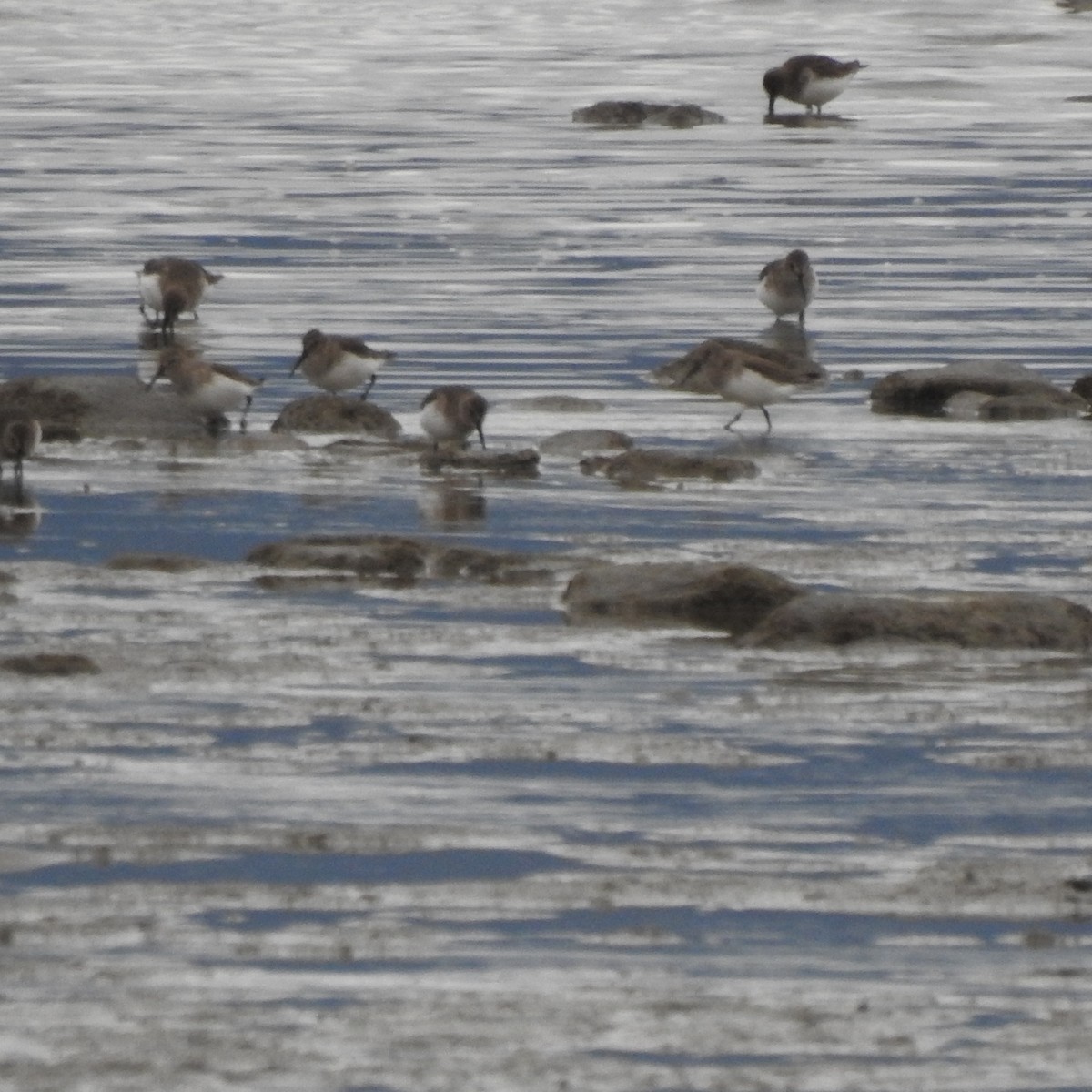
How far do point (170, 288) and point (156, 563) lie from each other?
809cm

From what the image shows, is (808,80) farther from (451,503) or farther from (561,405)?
(451,503)

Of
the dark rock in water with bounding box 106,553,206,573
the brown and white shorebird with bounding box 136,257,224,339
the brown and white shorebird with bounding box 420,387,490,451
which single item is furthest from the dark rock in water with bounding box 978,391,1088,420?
the dark rock in water with bounding box 106,553,206,573

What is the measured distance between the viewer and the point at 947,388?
1655 cm

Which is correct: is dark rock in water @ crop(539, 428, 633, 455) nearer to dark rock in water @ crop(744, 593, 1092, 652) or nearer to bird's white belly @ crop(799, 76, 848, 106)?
dark rock in water @ crop(744, 593, 1092, 652)

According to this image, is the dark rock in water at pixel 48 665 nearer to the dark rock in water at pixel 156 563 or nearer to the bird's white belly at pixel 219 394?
the dark rock in water at pixel 156 563

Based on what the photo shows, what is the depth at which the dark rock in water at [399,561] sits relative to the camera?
453 inches

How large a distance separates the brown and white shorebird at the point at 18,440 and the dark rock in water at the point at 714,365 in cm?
369

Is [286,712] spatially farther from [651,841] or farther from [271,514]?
[271,514]

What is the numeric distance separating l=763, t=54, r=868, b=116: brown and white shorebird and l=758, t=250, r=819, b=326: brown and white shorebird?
1938 cm

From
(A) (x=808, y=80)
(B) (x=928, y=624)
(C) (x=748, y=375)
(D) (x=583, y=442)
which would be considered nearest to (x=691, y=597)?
(B) (x=928, y=624)

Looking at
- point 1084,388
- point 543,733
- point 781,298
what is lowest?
point 543,733

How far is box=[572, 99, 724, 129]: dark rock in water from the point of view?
37562mm

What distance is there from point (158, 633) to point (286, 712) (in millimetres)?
1305

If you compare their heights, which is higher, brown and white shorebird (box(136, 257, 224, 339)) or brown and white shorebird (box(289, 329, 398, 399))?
brown and white shorebird (box(136, 257, 224, 339))
